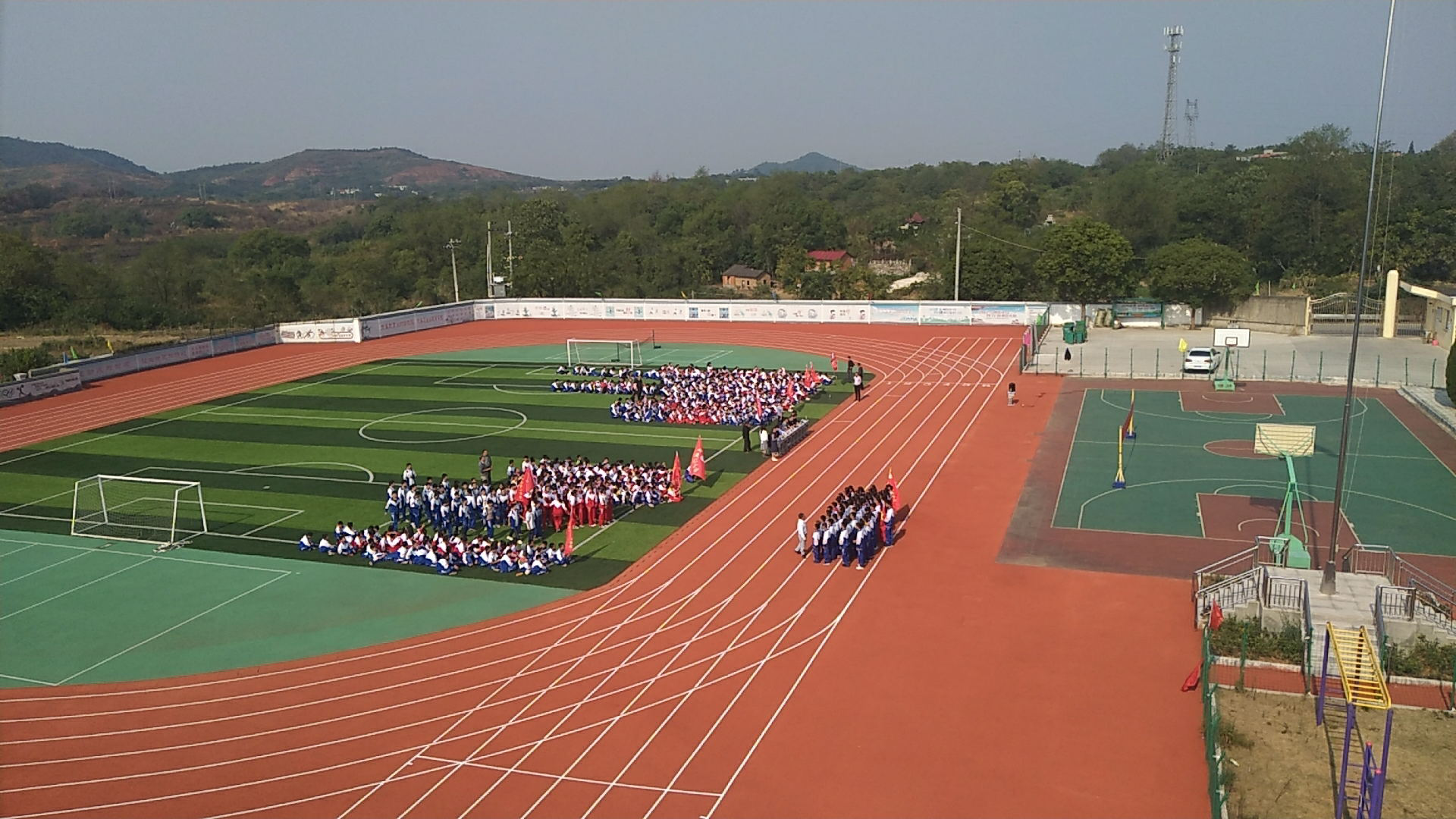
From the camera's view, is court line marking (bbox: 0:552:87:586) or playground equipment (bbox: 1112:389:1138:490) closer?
court line marking (bbox: 0:552:87:586)

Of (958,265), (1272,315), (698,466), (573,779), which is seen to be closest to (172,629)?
(573,779)

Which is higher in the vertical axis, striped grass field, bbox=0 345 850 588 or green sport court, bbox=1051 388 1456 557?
green sport court, bbox=1051 388 1456 557

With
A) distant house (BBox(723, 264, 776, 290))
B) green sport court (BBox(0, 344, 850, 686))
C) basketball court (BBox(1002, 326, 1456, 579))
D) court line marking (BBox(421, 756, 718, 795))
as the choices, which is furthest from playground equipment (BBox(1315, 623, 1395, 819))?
distant house (BBox(723, 264, 776, 290))

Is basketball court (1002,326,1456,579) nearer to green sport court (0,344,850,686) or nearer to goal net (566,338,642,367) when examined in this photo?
green sport court (0,344,850,686)

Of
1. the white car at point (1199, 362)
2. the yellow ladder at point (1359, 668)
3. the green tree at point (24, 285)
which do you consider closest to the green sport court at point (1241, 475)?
the white car at point (1199, 362)

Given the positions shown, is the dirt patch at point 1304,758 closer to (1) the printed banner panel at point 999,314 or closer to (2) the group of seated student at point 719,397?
(2) the group of seated student at point 719,397

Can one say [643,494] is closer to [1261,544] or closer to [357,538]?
[357,538]
